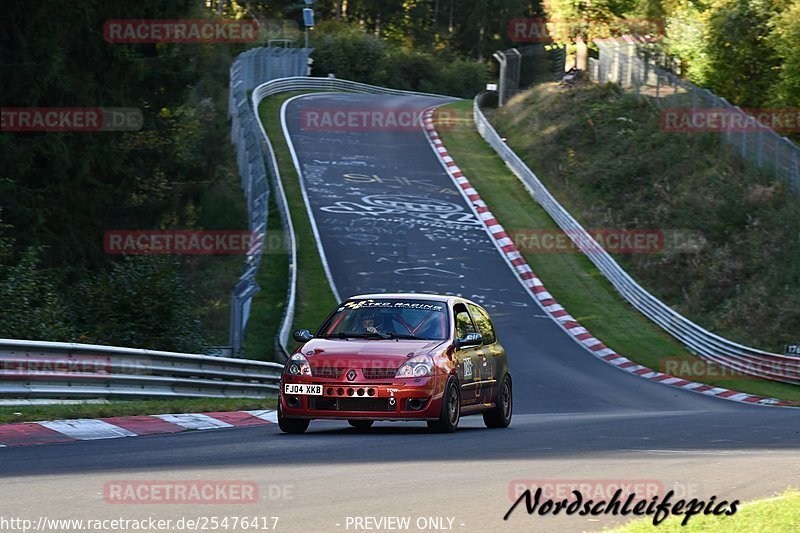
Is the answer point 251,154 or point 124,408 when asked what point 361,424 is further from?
point 251,154

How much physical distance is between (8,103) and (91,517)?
24.4 metres

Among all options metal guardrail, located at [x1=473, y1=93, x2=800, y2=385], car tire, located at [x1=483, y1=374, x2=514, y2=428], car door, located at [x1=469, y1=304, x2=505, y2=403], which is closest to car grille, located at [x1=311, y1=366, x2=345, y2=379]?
car door, located at [x1=469, y1=304, x2=505, y2=403]

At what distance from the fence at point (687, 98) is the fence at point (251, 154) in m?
14.1

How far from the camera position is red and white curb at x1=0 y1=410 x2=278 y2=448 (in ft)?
36.7

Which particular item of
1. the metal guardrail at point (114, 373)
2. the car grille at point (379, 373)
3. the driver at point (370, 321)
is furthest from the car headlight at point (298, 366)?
the metal guardrail at point (114, 373)

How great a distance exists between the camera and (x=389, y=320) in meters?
A: 13.5

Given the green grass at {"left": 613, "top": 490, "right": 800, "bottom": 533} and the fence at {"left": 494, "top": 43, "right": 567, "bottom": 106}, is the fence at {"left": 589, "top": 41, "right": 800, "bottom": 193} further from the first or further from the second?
the green grass at {"left": 613, "top": 490, "right": 800, "bottom": 533}

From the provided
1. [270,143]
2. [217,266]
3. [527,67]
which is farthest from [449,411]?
[527,67]

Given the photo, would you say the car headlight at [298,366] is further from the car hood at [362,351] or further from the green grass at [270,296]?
the green grass at [270,296]

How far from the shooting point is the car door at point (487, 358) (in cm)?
1403

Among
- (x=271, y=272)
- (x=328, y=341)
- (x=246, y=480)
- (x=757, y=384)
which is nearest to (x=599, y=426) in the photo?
(x=328, y=341)

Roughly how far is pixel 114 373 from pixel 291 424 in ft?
11.8

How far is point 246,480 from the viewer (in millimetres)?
8430

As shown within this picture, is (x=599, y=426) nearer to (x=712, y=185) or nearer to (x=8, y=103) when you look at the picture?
(x=8, y=103)
